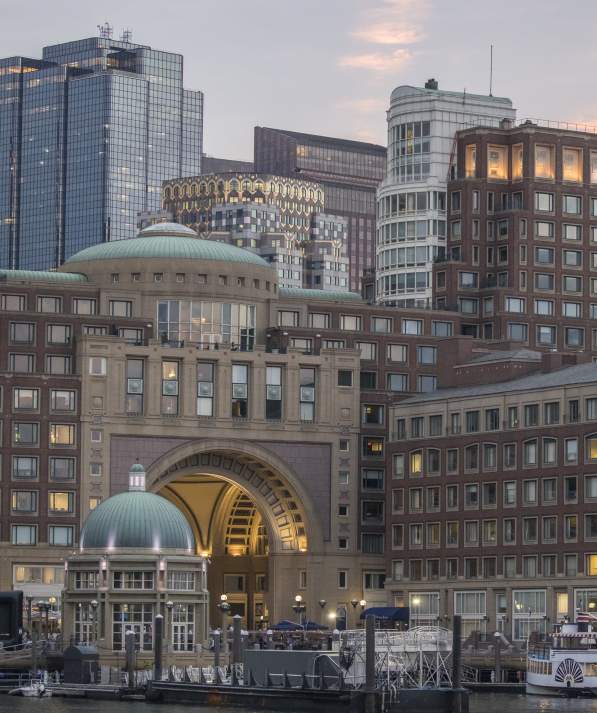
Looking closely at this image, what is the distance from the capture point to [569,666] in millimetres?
193250

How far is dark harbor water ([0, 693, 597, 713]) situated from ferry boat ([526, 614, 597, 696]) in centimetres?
193

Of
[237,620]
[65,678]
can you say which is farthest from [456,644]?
[65,678]

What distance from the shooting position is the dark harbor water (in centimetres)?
16850

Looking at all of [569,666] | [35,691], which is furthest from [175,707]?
[569,666]

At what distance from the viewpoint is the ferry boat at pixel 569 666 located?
192875 millimetres

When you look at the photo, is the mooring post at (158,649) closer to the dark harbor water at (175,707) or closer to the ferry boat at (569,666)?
the dark harbor water at (175,707)

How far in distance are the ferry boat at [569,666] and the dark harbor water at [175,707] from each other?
1.93 meters

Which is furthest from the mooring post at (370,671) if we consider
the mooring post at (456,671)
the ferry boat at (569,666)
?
the ferry boat at (569,666)

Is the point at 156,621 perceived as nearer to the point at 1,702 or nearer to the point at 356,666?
the point at 1,702

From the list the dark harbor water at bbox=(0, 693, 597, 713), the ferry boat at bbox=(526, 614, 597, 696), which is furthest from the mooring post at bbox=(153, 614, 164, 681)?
the ferry boat at bbox=(526, 614, 597, 696)

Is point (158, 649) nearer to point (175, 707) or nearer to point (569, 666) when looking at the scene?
point (175, 707)

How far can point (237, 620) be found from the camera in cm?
18662

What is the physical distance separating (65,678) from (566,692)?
132ft

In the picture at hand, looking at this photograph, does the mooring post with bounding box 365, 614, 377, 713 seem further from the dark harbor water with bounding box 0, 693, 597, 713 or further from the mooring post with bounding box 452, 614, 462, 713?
the dark harbor water with bounding box 0, 693, 597, 713
